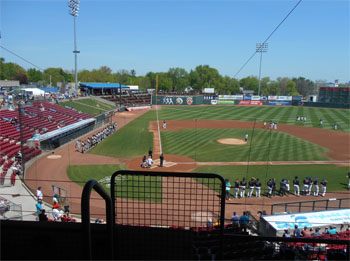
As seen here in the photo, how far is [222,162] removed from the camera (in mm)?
20562

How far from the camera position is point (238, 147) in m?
25.2

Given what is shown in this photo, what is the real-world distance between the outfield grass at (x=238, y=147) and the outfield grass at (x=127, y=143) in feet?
6.35

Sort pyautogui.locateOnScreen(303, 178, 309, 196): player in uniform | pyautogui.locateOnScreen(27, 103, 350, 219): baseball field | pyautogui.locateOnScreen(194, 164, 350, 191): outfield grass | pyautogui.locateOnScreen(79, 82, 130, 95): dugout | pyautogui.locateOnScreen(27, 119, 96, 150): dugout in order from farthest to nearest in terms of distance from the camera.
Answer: pyautogui.locateOnScreen(79, 82, 130, 95): dugout, pyautogui.locateOnScreen(27, 119, 96, 150): dugout, pyautogui.locateOnScreen(194, 164, 350, 191): outfield grass, pyautogui.locateOnScreen(27, 103, 350, 219): baseball field, pyautogui.locateOnScreen(303, 178, 309, 196): player in uniform

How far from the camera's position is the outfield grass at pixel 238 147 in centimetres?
2205

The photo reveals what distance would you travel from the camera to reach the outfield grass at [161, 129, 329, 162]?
22.0m

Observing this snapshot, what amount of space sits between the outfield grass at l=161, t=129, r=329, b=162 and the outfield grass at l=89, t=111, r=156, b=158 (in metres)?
1.94

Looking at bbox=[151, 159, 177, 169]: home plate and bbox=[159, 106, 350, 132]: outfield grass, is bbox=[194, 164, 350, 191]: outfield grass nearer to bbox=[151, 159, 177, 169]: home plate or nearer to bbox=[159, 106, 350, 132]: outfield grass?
bbox=[151, 159, 177, 169]: home plate

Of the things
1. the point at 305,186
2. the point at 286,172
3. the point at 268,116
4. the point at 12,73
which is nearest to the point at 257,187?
the point at 305,186

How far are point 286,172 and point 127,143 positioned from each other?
14797 mm

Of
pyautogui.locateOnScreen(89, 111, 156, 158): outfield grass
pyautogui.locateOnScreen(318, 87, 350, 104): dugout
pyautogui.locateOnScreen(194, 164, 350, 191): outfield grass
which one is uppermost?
pyautogui.locateOnScreen(318, 87, 350, 104): dugout

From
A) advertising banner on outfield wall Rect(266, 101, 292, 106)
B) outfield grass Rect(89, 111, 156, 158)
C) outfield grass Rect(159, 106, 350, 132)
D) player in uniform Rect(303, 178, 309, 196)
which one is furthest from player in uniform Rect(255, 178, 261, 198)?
advertising banner on outfield wall Rect(266, 101, 292, 106)

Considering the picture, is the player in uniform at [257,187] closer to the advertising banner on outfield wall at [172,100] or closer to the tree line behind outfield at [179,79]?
the advertising banner on outfield wall at [172,100]

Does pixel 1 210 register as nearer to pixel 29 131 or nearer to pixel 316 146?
pixel 29 131

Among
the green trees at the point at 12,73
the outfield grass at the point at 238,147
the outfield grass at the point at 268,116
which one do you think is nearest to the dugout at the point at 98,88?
the outfield grass at the point at 268,116
